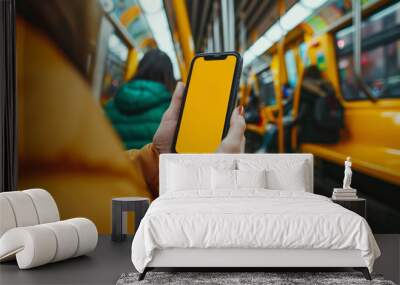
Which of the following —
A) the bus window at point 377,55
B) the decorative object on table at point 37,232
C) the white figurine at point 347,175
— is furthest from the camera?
the bus window at point 377,55

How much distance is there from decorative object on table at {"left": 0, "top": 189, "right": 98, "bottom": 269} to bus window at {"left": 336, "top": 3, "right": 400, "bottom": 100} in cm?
308

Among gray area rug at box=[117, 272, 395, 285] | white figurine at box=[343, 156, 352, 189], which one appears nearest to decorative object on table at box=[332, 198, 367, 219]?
white figurine at box=[343, 156, 352, 189]

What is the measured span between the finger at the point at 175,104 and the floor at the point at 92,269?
1.55 m

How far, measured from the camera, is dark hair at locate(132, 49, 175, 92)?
21.5 feet

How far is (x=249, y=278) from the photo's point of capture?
14.0 feet

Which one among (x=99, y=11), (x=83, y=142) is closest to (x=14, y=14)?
(x=99, y=11)

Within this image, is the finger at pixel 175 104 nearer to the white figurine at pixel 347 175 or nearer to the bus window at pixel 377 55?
the bus window at pixel 377 55

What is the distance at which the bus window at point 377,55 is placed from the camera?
616 centimetres

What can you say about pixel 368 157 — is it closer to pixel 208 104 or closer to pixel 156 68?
pixel 208 104

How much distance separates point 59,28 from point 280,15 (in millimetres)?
2371

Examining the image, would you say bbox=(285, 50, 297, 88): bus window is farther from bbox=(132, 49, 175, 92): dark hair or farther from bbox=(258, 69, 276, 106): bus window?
bbox=(132, 49, 175, 92): dark hair

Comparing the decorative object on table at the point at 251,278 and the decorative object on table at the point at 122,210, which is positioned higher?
the decorative object on table at the point at 122,210

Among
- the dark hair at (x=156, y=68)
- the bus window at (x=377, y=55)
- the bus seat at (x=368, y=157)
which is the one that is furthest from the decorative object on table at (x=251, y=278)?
the dark hair at (x=156, y=68)

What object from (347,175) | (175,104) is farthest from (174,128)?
(347,175)
